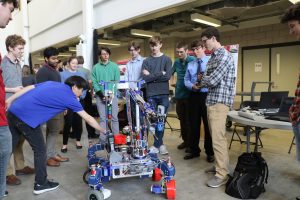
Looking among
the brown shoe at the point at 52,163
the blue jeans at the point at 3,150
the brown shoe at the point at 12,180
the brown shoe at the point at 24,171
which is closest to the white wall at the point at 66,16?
the brown shoe at the point at 52,163

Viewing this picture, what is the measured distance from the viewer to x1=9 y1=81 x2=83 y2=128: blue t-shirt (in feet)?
7.16

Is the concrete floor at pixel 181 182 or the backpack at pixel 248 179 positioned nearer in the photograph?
the backpack at pixel 248 179

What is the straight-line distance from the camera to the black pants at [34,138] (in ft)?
7.36

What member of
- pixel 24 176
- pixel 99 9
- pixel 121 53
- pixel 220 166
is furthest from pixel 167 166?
pixel 121 53

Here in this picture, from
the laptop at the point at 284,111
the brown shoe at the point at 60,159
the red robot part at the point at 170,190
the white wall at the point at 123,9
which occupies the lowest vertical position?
the brown shoe at the point at 60,159

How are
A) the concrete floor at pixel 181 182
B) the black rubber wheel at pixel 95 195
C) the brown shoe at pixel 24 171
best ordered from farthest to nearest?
the brown shoe at pixel 24 171
the concrete floor at pixel 181 182
the black rubber wheel at pixel 95 195

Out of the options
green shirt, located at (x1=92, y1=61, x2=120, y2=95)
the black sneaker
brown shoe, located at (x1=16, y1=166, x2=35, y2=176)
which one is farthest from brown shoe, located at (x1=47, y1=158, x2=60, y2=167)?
green shirt, located at (x1=92, y1=61, x2=120, y2=95)

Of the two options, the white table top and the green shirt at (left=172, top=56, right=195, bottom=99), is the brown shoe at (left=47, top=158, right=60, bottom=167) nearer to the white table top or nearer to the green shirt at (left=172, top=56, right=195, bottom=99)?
the green shirt at (left=172, top=56, right=195, bottom=99)

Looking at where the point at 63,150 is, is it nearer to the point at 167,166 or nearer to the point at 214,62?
the point at 167,166

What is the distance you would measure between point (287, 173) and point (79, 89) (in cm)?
224

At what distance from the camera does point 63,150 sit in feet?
12.4

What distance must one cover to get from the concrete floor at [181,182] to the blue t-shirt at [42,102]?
0.75 metres

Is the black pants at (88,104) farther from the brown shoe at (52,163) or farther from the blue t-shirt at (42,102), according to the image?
the blue t-shirt at (42,102)

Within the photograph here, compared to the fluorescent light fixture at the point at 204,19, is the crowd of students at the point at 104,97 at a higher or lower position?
lower
